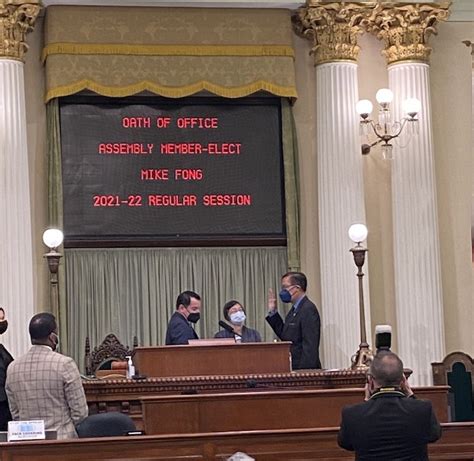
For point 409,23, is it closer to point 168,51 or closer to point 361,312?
point 168,51

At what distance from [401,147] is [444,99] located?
1113 mm

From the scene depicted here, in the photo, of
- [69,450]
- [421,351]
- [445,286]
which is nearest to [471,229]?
[445,286]

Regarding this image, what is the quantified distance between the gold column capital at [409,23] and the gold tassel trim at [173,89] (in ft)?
4.83

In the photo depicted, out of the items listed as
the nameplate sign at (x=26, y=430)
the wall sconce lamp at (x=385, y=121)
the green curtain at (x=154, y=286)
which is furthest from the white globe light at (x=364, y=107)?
the nameplate sign at (x=26, y=430)

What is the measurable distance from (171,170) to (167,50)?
4.87 feet

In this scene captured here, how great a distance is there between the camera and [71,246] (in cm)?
1586

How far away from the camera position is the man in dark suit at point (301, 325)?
13.1m

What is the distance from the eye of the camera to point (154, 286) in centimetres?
1603

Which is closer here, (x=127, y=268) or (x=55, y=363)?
(x=55, y=363)

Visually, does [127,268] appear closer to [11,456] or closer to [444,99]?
[444,99]

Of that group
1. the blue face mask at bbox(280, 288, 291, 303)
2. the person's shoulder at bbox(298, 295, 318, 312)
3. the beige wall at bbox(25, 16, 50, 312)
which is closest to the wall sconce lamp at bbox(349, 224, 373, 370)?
the person's shoulder at bbox(298, 295, 318, 312)

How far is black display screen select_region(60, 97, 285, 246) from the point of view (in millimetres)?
15961

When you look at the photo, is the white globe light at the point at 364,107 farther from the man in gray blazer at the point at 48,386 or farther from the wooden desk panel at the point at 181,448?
the wooden desk panel at the point at 181,448

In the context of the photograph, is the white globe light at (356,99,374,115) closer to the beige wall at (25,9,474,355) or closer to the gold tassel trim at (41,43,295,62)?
the beige wall at (25,9,474,355)
